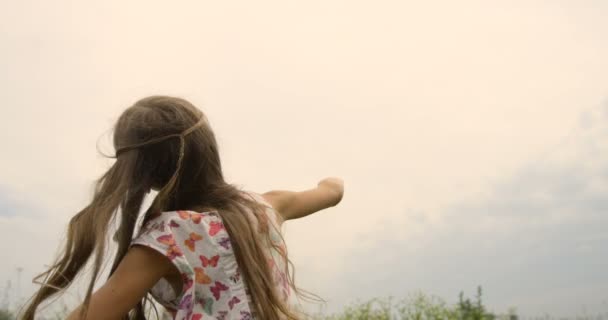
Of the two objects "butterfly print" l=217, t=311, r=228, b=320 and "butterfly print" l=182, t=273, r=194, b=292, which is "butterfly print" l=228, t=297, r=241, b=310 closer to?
"butterfly print" l=217, t=311, r=228, b=320

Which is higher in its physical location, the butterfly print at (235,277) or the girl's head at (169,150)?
the girl's head at (169,150)

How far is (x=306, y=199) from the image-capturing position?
113 inches

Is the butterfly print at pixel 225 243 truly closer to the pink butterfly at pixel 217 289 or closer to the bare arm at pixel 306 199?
the pink butterfly at pixel 217 289

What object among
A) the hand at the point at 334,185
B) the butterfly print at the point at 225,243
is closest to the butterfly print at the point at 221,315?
the butterfly print at the point at 225,243

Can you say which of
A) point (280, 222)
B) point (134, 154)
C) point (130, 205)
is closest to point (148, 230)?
point (130, 205)

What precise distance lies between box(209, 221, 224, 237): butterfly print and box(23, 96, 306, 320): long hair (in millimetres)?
25

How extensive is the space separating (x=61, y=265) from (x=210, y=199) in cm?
54

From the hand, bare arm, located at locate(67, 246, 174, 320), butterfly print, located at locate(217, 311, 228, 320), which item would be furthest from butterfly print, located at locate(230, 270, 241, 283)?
the hand

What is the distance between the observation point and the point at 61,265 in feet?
7.42

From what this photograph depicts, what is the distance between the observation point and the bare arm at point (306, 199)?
2.76 meters

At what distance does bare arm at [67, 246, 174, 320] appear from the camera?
81.9 inches

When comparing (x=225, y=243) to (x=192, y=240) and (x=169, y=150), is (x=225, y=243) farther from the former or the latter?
(x=169, y=150)

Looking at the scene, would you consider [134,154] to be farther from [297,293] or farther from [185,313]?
[297,293]

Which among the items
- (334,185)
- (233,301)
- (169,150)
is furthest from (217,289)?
(334,185)
